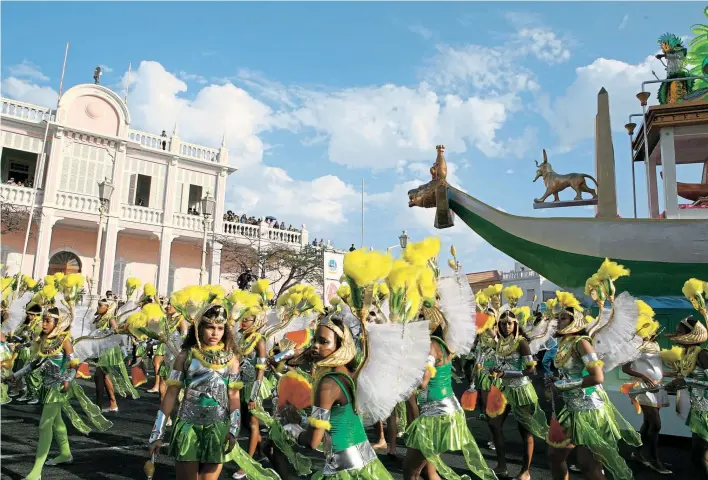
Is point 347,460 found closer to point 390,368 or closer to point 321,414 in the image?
point 321,414

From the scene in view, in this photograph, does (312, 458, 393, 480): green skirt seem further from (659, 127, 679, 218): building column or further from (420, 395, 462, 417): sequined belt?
(659, 127, 679, 218): building column

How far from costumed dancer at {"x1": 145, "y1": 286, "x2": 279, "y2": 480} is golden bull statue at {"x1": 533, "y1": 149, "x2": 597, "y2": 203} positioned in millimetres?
7359

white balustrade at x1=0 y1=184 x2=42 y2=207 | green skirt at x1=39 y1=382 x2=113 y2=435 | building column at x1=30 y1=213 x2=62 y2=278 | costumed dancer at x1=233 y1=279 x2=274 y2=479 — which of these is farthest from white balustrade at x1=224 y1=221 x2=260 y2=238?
green skirt at x1=39 y1=382 x2=113 y2=435

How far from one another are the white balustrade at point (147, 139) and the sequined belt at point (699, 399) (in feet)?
88.4

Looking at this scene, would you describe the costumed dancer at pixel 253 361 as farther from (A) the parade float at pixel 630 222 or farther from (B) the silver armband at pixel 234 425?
(A) the parade float at pixel 630 222

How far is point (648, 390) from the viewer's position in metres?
6.19

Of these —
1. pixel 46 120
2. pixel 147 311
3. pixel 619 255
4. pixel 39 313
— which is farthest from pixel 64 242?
pixel 619 255

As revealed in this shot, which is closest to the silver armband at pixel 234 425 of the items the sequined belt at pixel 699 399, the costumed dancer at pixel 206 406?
the costumed dancer at pixel 206 406

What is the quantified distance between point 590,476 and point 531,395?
68.4 inches

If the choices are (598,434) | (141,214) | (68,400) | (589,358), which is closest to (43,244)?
(141,214)

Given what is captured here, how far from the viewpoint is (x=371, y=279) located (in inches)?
116

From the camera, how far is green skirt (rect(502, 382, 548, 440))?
5.84m

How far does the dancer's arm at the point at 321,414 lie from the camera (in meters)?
2.86

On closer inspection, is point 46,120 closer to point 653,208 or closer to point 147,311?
point 147,311
